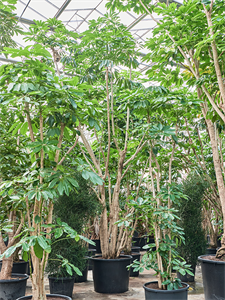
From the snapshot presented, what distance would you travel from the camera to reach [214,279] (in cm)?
280

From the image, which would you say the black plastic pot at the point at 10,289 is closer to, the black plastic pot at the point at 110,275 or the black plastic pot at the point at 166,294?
the black plastic pot at the point at 110,275

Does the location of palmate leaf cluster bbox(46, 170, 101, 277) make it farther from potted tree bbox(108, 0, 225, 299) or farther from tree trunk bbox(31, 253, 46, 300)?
potted tree bbox(108, 0, 225, 299)

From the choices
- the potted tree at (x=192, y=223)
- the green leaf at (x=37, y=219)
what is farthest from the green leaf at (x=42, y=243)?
the potted tree at (x=192, y=223)

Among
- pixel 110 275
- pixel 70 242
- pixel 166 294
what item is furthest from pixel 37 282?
pixel 110 275

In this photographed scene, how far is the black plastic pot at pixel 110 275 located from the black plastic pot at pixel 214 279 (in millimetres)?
1093

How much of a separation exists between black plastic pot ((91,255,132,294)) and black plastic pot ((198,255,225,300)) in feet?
3.58

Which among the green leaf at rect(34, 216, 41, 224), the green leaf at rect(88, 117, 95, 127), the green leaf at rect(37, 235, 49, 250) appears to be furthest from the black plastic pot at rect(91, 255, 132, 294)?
the green leaf at rect(88, 117, 95, 127)

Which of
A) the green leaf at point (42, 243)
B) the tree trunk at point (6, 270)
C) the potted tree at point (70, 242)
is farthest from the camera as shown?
the potted tree at point (70, 242)

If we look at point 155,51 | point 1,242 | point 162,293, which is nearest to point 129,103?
point 155,51

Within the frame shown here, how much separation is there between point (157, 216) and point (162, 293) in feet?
2.27

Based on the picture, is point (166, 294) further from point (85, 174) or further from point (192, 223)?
point (192, 223)

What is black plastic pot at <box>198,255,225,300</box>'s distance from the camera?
2.76 metres

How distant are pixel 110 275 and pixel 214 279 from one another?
133 centimetres

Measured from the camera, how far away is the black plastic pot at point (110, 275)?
3.48m
